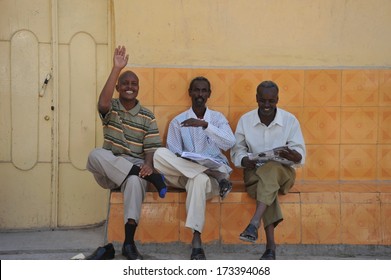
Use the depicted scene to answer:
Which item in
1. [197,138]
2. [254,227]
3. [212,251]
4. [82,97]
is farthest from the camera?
[82,97]

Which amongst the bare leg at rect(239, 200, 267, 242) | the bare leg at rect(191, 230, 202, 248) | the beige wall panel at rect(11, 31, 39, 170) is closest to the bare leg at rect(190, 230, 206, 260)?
the bare leg at rect(191, 230, 202, 248)

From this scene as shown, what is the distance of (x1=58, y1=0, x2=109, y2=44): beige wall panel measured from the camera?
643 centimetres

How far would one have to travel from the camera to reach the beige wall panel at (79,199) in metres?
6.48

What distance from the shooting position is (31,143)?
21.0 feet

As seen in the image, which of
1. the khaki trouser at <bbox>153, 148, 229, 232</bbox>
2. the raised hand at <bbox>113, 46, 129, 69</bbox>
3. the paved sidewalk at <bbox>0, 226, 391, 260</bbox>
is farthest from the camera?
the paved sidewalk at <bbox>0, 226, 391, 260</bbox>

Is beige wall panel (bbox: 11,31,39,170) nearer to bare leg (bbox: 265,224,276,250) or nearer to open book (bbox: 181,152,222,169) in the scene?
open book (bbox: 181,152,222,169)

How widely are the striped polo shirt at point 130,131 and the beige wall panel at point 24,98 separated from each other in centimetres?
102

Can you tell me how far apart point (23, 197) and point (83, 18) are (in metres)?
1.79

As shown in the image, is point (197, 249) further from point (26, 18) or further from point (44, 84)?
point (26, 18)

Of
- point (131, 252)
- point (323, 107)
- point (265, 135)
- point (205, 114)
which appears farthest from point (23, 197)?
point (323, 107)

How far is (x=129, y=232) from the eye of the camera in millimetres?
5320

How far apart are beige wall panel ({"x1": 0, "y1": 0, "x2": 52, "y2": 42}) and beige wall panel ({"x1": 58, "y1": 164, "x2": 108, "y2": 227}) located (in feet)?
4.26

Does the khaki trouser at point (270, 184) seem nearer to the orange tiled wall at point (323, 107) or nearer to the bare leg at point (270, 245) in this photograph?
the bare leg at point (270, 245)

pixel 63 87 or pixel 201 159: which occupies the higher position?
pixel 63 87
